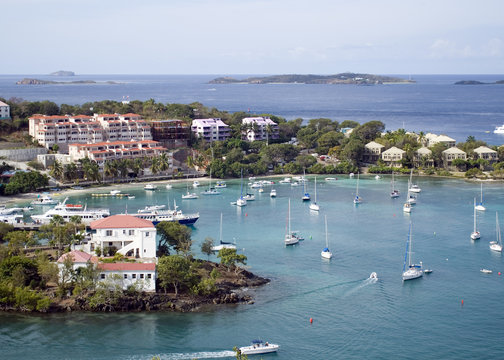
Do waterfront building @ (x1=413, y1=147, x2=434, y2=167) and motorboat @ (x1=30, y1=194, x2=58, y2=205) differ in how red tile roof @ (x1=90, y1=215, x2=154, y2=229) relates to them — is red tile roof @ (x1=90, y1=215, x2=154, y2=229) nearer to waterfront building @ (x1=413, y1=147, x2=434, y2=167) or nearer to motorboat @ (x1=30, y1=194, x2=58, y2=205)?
motorboat @ (x1=30, y1=194, x2=58, y2=205)

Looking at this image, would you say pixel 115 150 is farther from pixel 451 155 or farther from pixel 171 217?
pixel 451 155

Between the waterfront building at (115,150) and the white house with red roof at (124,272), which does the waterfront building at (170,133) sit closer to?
the waterfront building at (115,150)

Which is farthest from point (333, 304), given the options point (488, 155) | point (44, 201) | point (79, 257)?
point (488, 155)

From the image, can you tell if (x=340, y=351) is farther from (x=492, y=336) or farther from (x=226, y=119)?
(x=226, y=119)

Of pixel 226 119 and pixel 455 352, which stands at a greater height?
pixel 226 119

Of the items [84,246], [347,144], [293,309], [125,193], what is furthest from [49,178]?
[293,309]

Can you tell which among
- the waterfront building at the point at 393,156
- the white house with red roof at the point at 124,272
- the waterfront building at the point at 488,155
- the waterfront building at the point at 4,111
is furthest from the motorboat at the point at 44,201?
the waterfront building at the point at 488,155

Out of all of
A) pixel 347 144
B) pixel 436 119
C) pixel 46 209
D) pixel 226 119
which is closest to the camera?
pixel 46 209
